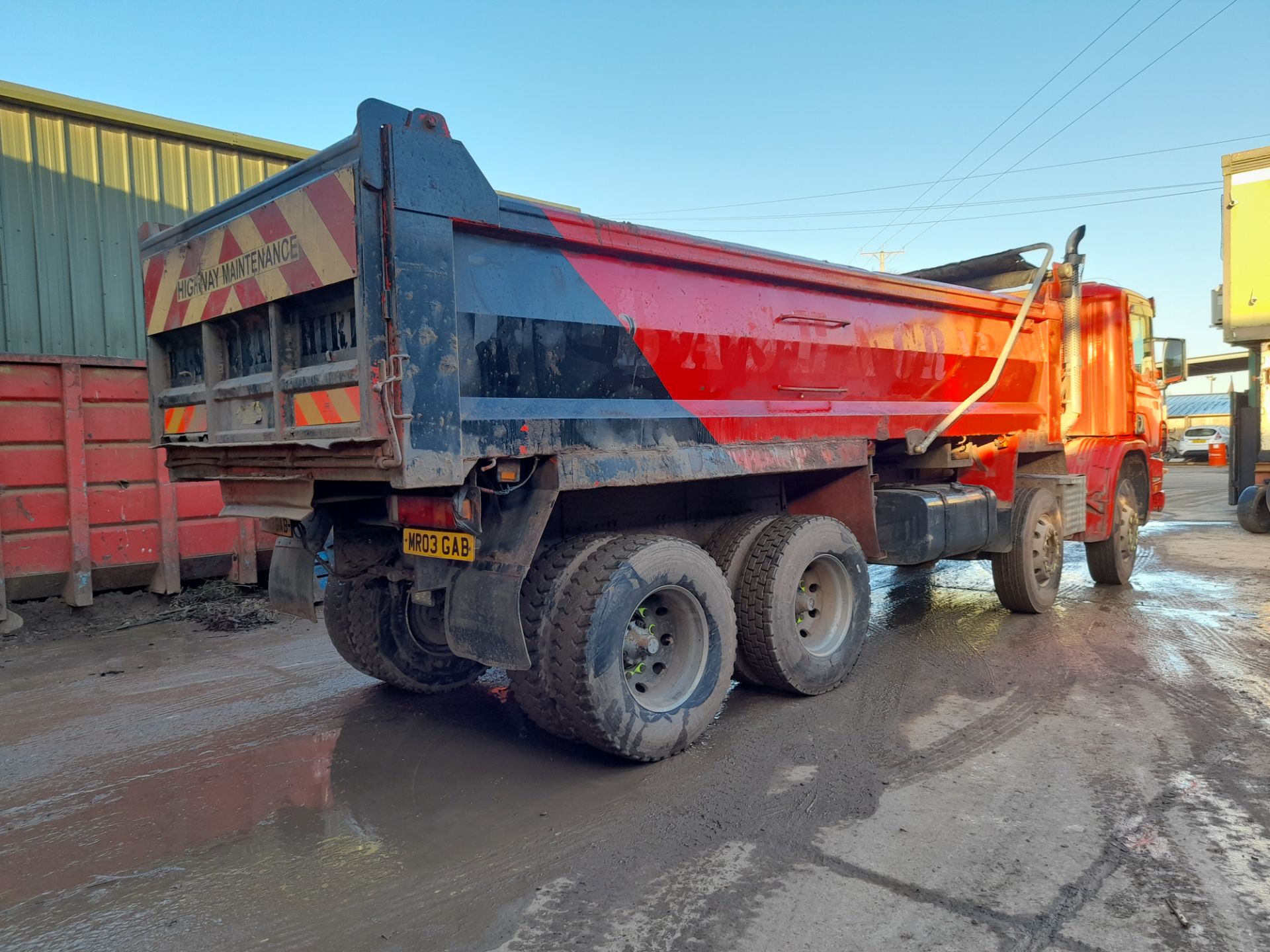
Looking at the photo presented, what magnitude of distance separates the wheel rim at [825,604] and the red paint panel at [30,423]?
20.1 ft

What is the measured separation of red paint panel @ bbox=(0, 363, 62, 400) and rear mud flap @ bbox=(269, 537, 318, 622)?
379 centimetres

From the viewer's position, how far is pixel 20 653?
6.26 metres

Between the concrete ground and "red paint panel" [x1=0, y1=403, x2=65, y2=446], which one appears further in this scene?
"red paint panel" [x1=0, y1=403, x2=65, y2=446]

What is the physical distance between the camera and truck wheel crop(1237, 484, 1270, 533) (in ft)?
38.8

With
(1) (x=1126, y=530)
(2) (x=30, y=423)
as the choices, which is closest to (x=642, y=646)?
(2) (x=30, y=423)

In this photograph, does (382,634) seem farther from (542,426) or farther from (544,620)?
(542,426)

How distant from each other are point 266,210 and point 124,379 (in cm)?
468

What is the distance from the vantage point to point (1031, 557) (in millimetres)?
6797

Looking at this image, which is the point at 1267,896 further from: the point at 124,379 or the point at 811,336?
the point at 124,379

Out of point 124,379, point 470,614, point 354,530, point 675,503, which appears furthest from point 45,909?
point 124,379

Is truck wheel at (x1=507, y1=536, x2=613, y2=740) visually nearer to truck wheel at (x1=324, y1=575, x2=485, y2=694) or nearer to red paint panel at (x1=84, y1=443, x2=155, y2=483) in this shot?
truck wheel at (x1=324, y1=575, x2=485, y2=694)

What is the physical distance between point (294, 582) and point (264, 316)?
1.44m

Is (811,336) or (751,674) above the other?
(811,336)

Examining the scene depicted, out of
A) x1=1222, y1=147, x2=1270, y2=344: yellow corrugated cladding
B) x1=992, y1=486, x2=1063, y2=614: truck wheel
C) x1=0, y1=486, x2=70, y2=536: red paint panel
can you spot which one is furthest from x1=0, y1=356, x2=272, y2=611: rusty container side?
x1=1222, y1=147, x2=1270, y2=344: yellow corrugated cladding
